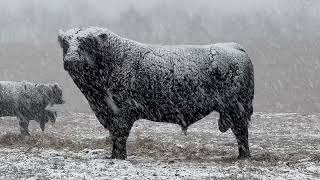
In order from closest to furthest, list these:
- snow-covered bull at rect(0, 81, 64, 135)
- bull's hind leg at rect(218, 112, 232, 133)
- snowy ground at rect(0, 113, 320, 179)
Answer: snowy ground at rect(0, 113, 320, 179), bull's hind leg at rect(218, 112, 232, 133), snow-covered bull at rect(0, 81, 64, 135)

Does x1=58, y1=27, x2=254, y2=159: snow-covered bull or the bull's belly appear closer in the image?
x1=58, y1=27, x2=254, y2=159: snow-covered bull

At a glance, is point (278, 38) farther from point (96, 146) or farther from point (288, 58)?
point (96, 146)

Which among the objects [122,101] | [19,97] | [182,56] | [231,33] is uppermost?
[182,56]

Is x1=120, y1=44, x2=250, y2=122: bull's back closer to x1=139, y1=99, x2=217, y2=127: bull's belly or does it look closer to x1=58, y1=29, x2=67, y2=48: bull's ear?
x1=139, y1=99, x2=217, y2=127: bull's belly

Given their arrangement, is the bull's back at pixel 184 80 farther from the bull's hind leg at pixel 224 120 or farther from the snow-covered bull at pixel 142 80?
the bull's hind leg at pixel 224 120

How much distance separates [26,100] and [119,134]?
1355cm

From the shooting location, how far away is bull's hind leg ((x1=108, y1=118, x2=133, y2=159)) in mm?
12125

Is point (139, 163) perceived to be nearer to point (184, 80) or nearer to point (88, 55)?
point (184, 80)

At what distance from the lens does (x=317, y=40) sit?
375ft

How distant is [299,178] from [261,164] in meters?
Answer: 2.25

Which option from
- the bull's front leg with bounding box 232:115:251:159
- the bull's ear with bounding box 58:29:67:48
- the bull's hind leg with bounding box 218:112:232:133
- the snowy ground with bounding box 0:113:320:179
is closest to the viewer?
the snowy ground with bounding box 0:113:320:179

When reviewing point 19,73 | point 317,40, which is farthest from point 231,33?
point 19,73

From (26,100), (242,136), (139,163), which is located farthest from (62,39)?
(26,100)

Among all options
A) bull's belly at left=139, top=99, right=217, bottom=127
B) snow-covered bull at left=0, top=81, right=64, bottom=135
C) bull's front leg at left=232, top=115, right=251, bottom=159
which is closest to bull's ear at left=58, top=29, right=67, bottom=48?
bull's belly at left=139, top=99, right=217, bottom=127
